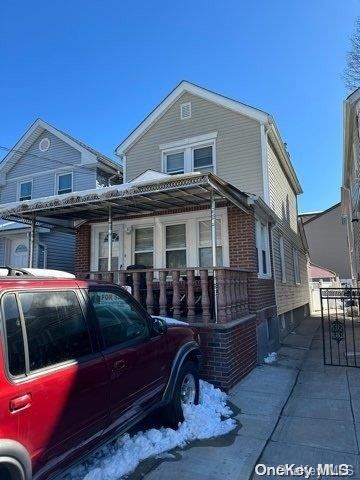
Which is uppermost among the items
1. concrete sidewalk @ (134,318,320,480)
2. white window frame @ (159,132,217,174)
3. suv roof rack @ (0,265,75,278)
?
white window frame @ (159,132,217,174)

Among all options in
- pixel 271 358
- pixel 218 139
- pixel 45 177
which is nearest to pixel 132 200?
pixel 218 139

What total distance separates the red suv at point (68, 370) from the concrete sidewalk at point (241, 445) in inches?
21.6

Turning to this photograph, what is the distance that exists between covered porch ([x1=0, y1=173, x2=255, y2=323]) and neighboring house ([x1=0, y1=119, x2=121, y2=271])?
5598 millimetres

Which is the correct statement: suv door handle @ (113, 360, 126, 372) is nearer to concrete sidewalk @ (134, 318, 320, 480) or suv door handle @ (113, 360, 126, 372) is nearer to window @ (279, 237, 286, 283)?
concrete sidewalk @ (134, 318, 320, 480)

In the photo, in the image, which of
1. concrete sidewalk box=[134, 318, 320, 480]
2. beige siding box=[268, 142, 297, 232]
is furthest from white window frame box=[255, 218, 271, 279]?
concrete sidewalk box=[134, 318, 320, 480]

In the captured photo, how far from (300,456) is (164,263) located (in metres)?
6.34

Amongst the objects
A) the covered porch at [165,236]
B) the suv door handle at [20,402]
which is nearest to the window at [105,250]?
the covered porch at [165,236]

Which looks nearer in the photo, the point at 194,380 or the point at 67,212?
the point at 194,380

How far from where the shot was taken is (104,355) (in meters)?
3.20

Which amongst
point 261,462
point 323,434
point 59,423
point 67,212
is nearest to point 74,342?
point 59,423

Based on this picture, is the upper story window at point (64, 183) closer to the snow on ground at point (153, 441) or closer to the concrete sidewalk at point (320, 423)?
the concrete sidewalk at point (320, 423)

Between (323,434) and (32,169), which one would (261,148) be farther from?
(32,169)

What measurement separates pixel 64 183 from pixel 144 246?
7.79 metres

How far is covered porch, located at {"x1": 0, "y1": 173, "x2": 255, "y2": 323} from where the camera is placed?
6866mm
